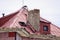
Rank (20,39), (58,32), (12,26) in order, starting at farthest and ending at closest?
(58,32)
(12,26)
(20,39)

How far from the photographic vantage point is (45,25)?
25.2 m

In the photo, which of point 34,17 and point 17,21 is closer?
point 17,21

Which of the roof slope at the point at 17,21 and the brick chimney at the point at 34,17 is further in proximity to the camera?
the brick chimney at the point at 34,17

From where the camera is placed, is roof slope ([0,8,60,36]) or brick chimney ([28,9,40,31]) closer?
roof slope ([0,8,60,36])

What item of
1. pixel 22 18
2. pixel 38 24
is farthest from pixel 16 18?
pixel 38 24

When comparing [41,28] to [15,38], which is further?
[41,28]

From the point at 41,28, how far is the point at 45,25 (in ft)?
1.84

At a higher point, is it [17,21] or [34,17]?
[34,17]

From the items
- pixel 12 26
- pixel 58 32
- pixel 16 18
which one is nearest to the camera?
pixel 12 26

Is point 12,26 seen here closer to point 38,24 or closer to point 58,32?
point 38,24

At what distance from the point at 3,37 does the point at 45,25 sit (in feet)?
21.2

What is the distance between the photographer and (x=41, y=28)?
25000 millimetres

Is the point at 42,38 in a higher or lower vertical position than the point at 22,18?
lower

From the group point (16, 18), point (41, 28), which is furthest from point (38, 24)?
point (16, 18)
